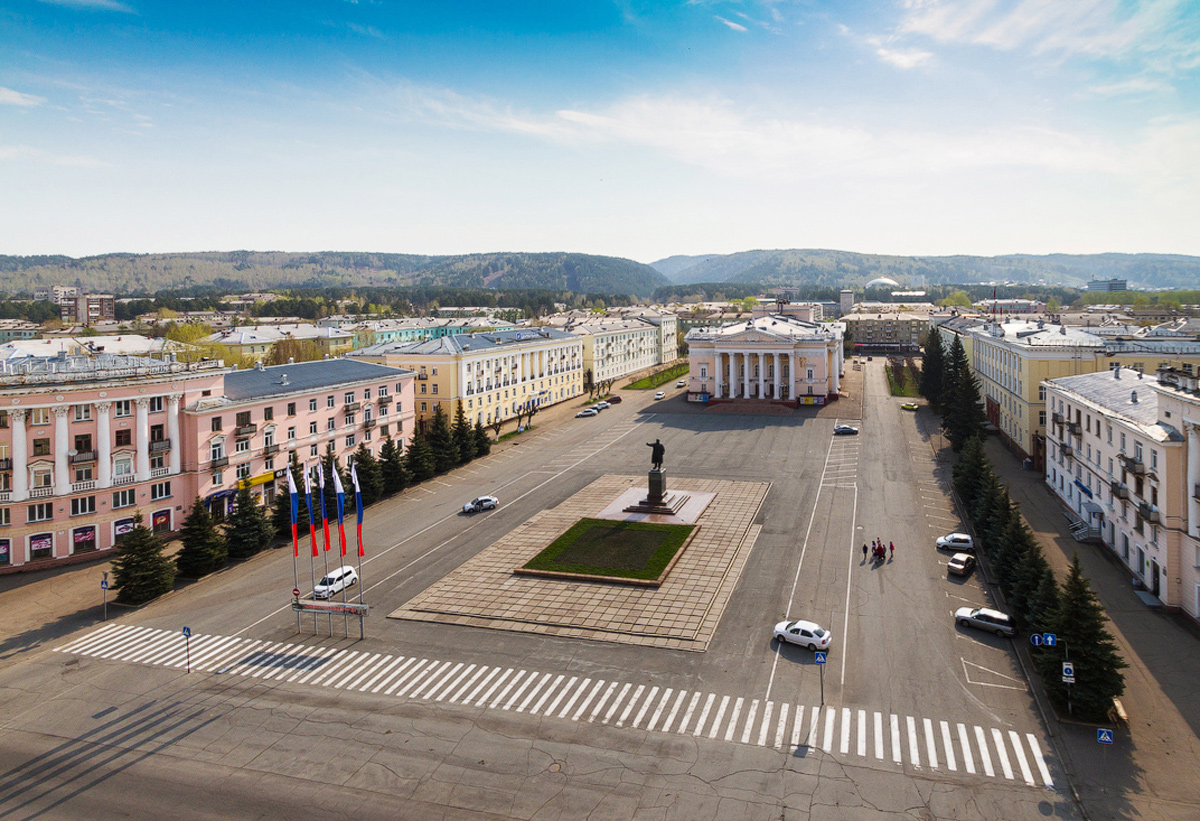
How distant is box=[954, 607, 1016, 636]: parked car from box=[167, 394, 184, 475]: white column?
175ft

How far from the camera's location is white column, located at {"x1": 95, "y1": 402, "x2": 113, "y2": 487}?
49.3 metres

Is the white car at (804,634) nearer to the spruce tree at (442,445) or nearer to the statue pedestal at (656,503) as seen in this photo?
the statue pedestal at (656,503)

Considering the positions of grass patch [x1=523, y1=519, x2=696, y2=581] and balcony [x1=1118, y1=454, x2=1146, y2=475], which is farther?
grass patch [x1=523, y1=519, x2=696, y2=581]

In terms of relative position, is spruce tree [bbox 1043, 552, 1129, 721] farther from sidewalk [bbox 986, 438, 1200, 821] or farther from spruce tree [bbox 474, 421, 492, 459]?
spruce tree [bbox 474, 421, 492, 459]

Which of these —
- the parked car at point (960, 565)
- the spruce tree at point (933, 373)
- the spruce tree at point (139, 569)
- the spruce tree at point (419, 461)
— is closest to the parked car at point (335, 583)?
the spruce tree at point (139, 569)

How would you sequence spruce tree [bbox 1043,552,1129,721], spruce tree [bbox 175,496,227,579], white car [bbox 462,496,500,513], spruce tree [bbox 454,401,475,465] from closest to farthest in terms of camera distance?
spruce tree [bbox 1043,552,1129,721], spruce tree [bbox 175,496,227,579], white car [bbox 462,496,500,513], spruce tree [bbox 454,401,475,465]

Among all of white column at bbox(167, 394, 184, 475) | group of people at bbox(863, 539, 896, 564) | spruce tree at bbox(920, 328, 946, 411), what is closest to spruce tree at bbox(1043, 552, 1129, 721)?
group of people at bbox(863, 539, 896, 564)

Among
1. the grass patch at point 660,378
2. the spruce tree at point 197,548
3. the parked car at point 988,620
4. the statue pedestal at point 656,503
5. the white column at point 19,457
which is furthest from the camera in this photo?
the grass patch at point 660,378

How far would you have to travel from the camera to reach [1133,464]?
4131cm

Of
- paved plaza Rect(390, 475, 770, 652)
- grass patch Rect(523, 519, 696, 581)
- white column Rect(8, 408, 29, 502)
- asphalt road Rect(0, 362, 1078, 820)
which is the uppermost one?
white column Rect(8, 408, 29, 502)

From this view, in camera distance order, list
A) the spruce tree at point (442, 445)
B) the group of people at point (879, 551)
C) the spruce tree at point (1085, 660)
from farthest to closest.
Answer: the spruce tree at point (442, 445)
the group of people at point (879, 551)
the spruce tree at point (1085, 660)

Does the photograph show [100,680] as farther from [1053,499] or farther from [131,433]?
[1053,499]

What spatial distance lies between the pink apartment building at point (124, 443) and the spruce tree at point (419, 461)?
927 cm

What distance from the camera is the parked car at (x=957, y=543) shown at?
47.2m
